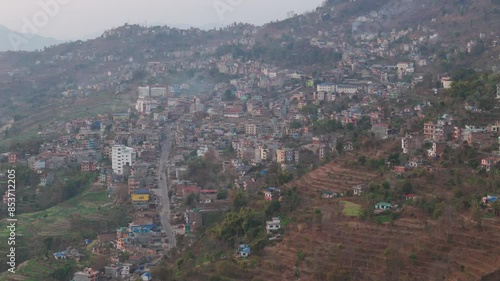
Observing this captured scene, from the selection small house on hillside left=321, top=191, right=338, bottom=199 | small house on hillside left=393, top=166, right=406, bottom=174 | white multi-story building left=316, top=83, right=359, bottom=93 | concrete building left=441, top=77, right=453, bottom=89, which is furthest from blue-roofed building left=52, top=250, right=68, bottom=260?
white multi-story building left=316, top=83, right=359, bottom=93

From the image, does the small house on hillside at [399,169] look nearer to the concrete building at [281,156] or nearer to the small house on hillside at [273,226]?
the small house on hillside at [273,226]

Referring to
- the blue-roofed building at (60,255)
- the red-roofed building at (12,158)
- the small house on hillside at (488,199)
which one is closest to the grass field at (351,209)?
the small house on hillside at (488,199)

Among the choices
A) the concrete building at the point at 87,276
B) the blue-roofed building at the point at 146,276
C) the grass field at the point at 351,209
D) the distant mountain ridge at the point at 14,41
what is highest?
the distant mountain ridge at the point at 14,41

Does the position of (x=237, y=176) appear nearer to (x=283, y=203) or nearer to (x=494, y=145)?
(x=283, y=203)

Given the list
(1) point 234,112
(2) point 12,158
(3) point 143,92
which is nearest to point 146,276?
(2) point 12,158

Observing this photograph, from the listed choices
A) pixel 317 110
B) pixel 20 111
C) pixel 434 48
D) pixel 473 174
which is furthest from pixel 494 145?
pixel 20 111

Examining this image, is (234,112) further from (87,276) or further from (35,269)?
(87,276)
